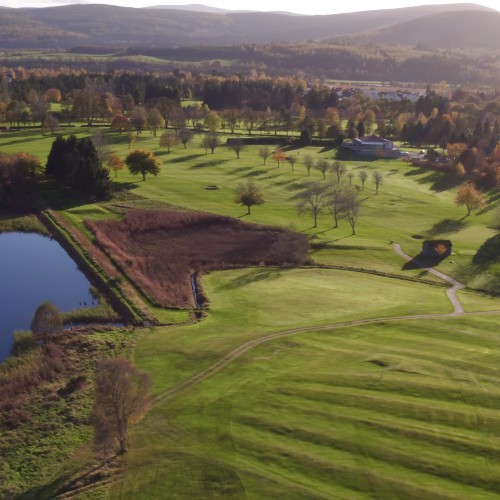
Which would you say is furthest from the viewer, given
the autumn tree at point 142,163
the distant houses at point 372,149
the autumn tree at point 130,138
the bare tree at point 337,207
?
the distant houses at point 372,149

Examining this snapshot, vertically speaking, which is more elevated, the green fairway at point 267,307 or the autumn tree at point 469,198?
the autumn tree at point 469,198

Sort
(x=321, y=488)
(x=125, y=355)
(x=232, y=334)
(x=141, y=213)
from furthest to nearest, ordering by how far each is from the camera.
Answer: (x=141, y=213)
(x=232, y=334)
(x=125, y=355)
(x=321, y=488)

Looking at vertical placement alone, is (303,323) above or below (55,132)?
Answer: below

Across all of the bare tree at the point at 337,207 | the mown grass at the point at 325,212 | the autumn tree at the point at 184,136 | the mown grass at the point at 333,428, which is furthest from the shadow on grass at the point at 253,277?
the autumn tree at the point at 184,136

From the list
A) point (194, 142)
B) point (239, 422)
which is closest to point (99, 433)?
point (239, 422)

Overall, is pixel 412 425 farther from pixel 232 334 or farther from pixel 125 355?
pixel 125 355

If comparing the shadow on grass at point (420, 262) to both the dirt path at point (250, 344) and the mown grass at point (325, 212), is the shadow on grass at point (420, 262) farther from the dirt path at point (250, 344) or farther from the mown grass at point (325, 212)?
the dirt path at point (250, 344)
